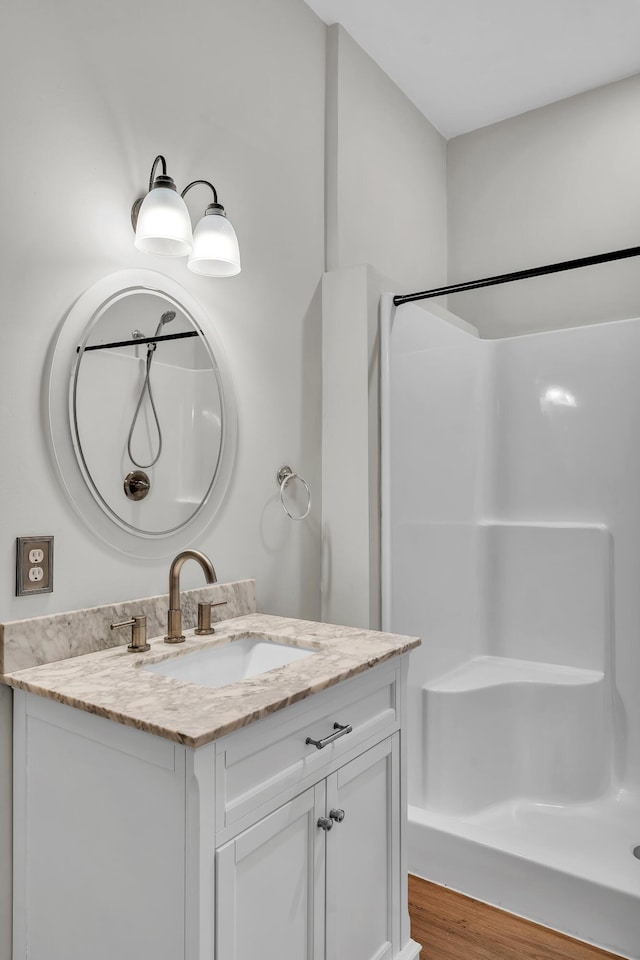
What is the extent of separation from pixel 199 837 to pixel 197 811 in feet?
0.13

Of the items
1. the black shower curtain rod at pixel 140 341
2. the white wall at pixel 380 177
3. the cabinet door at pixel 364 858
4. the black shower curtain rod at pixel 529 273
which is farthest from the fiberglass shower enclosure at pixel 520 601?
the black shower curtain rod at pixel 140 341

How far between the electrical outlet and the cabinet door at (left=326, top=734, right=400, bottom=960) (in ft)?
2.48

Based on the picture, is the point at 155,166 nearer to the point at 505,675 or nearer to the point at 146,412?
the point at 146,412

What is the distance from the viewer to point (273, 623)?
1.88m

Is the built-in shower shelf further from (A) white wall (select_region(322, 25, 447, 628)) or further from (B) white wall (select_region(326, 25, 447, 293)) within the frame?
(B) white wall (select_region(326, 25, 447, 293))

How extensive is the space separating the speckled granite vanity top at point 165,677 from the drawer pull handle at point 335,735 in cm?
12

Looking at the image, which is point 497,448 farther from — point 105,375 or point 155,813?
point 155,813

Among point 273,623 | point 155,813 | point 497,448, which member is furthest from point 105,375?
point 497,448

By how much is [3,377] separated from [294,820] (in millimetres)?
1080

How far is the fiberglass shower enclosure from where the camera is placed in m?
2.11

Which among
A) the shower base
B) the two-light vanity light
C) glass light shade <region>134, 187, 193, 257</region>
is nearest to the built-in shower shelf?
the shower base

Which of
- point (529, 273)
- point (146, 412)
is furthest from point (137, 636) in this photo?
point (529, 273)

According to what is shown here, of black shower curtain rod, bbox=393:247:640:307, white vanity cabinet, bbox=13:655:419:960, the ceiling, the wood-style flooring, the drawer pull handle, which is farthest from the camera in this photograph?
the ceiling

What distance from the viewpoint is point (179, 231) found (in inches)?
62.7
